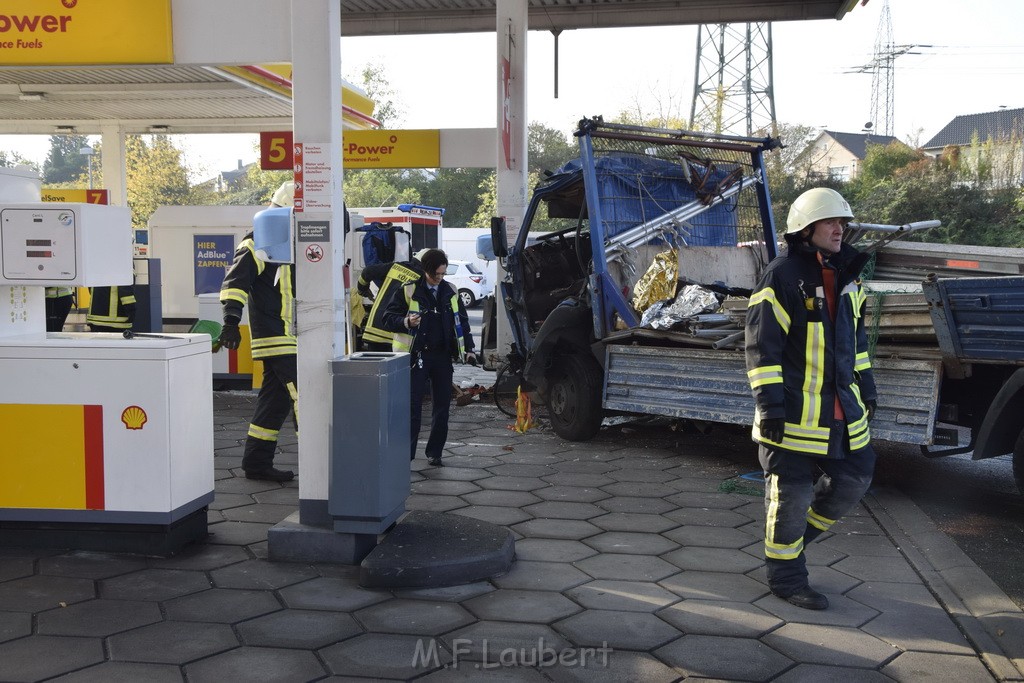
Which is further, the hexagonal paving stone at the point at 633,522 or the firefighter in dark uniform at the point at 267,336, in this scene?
the firefighter in dark uniform at the point at 267,336

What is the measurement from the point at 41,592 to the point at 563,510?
3073mm

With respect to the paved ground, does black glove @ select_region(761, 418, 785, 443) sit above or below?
above

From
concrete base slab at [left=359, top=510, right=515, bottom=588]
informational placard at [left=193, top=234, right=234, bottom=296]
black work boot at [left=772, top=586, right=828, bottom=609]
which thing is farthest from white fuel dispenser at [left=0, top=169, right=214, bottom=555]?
informational placard at [left=193, top=234, right=234, bottom=296]

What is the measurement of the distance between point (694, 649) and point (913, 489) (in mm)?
3694

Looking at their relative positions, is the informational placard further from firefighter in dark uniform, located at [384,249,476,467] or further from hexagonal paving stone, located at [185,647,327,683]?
hexagonal paving stone, located at [185,647,327,683]

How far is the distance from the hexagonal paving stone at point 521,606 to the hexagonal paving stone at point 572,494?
1894 mm

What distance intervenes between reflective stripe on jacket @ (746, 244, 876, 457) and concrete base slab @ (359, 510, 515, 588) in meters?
1.46

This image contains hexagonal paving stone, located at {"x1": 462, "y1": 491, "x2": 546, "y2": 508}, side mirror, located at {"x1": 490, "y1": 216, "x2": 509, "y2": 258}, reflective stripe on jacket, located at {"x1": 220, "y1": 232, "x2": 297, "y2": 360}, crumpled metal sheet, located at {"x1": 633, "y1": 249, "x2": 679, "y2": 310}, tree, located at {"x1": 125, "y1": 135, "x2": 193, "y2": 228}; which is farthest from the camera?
tree, located at {"x1": 125, "y1": 135, "x2": 193, "y2": 228}

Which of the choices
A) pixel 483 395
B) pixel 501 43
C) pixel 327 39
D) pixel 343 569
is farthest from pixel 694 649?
Answer: pixel 501 43

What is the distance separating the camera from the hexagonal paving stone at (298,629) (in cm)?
411

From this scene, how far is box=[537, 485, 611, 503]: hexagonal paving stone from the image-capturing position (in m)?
6.66

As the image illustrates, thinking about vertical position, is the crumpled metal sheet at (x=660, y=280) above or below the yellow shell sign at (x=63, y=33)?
below

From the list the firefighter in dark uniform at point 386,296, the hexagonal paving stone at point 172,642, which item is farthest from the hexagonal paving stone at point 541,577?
the firefighter in dark uniform at point 386,296

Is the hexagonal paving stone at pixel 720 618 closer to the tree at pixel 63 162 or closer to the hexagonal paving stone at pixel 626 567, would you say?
the hexagonal paving stone at pixel 626 567
